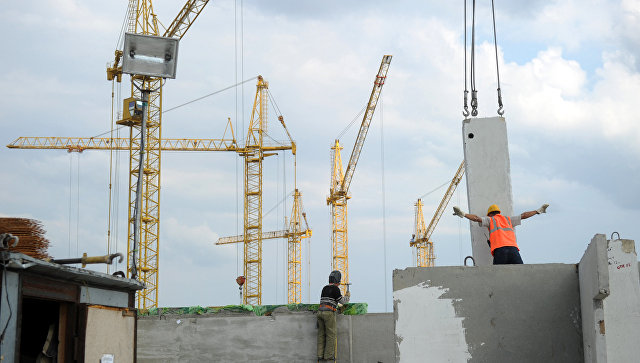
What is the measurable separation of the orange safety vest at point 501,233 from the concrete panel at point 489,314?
173 cm

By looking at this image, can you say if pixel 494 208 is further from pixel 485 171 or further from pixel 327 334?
pixel 327 334

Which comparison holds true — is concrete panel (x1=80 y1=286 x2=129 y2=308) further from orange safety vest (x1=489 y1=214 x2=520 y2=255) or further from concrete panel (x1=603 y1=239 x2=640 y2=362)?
concrete panel (x1=603 y1=239 x2=640 y2=362)

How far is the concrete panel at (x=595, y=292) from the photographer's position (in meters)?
6.64

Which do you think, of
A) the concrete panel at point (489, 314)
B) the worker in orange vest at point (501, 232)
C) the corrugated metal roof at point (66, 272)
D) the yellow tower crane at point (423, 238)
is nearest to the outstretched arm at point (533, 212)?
the worker in orange vest at point (501, 232)

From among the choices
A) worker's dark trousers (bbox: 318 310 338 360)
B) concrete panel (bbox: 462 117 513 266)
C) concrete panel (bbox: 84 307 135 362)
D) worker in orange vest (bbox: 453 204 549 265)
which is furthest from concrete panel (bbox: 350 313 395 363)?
concrete panel (bbox: 84 307 135 362)

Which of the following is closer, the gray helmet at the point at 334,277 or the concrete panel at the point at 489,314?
the concrete panel at the point at 489,314

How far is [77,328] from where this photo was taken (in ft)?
29.3

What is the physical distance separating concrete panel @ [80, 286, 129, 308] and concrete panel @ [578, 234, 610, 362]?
5792 mm


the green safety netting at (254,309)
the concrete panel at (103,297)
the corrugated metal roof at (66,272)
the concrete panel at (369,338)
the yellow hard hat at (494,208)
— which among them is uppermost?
the yellow hard hat at (494,208)

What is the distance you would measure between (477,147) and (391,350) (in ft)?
13.0

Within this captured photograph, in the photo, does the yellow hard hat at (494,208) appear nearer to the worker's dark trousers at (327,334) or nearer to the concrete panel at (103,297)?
the worker's dark trousers at (327,334)

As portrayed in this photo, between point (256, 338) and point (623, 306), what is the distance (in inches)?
283

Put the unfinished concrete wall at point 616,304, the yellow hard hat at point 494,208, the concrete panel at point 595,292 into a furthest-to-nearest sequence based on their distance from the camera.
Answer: the yellow hard hat at point 494,208
the unfinished concrete wall at point 616,304
the concrete panel at point 595,292

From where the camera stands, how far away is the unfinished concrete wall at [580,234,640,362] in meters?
6.76
